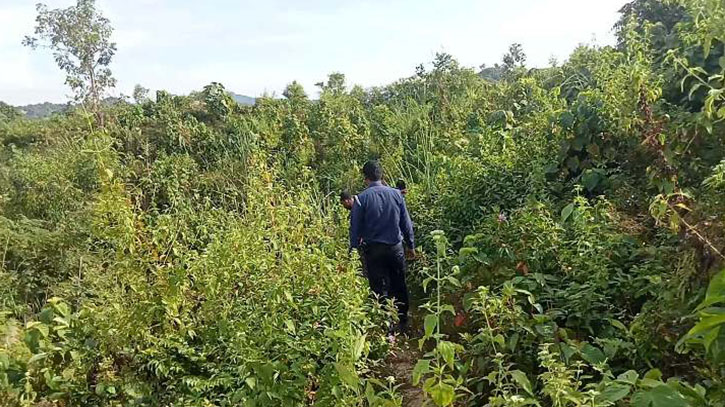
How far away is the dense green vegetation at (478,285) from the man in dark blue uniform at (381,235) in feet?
1.03

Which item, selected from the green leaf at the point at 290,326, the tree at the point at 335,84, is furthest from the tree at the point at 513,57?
the green leaf at the point at 290,326

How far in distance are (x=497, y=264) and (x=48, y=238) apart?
590 cm

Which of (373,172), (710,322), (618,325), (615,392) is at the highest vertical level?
(373,172)

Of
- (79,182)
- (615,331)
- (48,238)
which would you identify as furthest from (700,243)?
(79,182)

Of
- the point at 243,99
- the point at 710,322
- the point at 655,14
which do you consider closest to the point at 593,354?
the point at 710,322

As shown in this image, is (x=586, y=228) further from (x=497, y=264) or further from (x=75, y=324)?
(x=75, y=324)

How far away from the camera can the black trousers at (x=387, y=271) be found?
15.4 ft

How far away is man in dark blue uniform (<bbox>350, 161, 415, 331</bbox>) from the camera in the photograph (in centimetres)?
465

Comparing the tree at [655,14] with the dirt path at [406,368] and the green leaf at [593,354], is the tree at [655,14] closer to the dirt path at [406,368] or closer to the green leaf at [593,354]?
the dirt path at [406,368]

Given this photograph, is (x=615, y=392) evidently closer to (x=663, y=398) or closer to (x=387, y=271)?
(x=663, y=398)

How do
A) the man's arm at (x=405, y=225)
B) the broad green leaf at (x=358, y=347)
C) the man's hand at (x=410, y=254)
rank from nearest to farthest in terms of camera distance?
the broad green leaf at (x=358, y=347), the man's arm at (x=405, y=225), the man's hand at (x=410, y=254)

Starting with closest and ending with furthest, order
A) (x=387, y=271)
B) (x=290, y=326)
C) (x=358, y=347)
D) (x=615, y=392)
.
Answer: (x=615, y=392) < (x=358, y=347) < (x=290, y=326) < (x=387, y=271)

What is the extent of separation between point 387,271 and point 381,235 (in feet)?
1.09

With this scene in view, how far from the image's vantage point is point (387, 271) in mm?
4770
